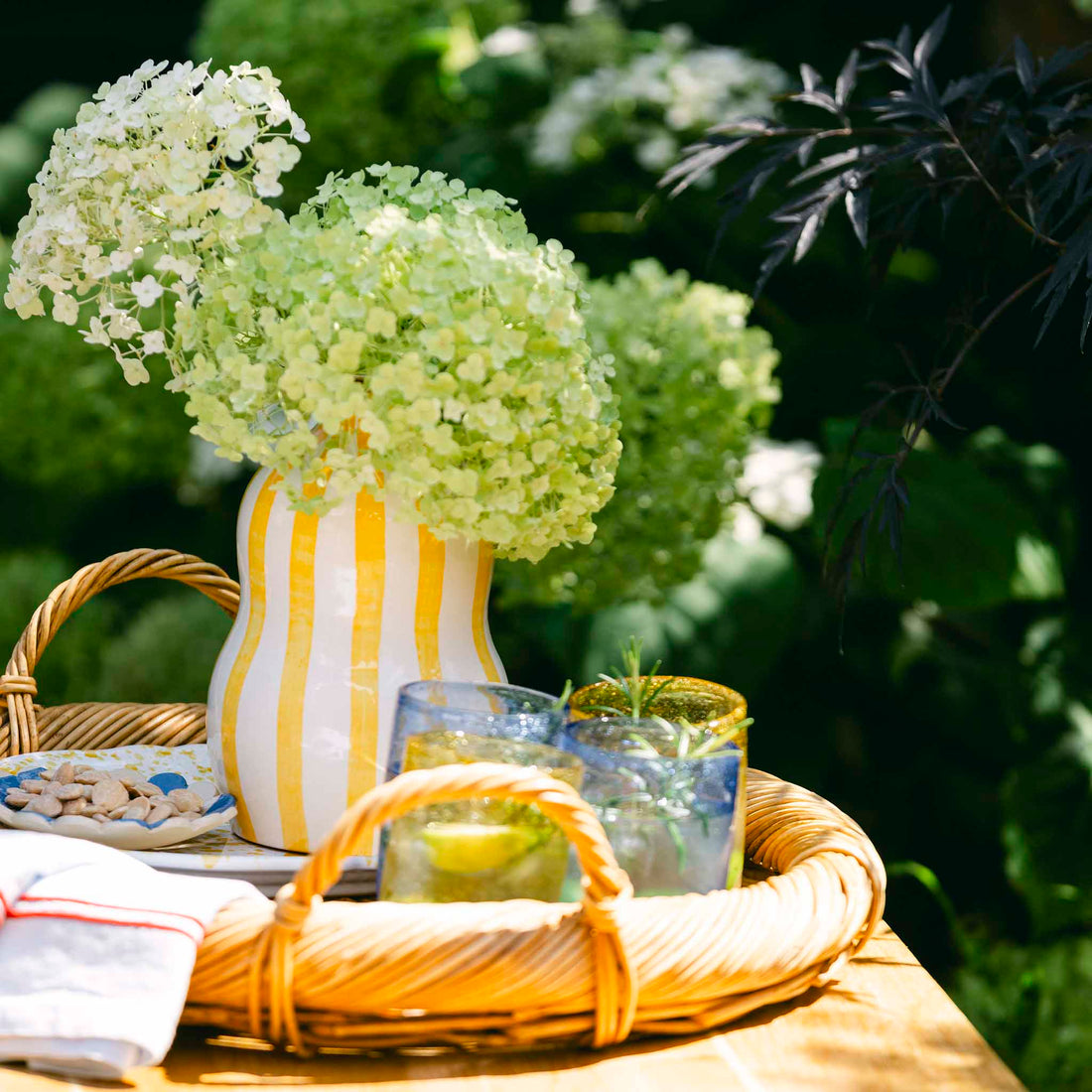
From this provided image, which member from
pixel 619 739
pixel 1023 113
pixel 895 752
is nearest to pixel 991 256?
pixel 1023 113

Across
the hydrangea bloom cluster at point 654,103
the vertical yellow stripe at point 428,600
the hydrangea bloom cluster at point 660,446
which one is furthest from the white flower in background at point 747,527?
the vertical yellow stripe at point 428,600

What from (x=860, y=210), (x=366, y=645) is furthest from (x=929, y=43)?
(x=366, y=645)

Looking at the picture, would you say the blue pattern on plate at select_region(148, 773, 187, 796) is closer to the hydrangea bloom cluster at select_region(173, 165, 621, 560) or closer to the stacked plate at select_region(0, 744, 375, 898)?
the stacked plate at select_region(0, 744, 375, 898)

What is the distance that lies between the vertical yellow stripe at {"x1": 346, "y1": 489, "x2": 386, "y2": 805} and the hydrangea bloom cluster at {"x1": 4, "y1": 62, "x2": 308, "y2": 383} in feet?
0.62

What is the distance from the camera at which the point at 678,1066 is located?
68cm

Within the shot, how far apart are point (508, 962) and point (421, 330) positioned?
0.39 meters

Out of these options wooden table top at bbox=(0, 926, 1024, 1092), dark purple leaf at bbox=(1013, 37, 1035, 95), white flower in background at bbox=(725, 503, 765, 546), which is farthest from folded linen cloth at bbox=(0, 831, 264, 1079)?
white flower in background at bbox=(725, 503, 765, 546)

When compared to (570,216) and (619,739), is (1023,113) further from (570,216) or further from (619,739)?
(570,216)

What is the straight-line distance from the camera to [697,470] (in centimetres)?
154

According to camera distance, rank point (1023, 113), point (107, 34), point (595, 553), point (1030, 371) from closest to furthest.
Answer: point (1023, 113) → point (595, 553) → point (1030, 371) → point (107, 34)

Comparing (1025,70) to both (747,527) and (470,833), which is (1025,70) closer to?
(470,833)

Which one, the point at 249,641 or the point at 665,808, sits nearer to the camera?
the point at 665,808

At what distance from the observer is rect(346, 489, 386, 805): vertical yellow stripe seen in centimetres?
90

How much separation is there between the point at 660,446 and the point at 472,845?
Answer: 2.91 ft
